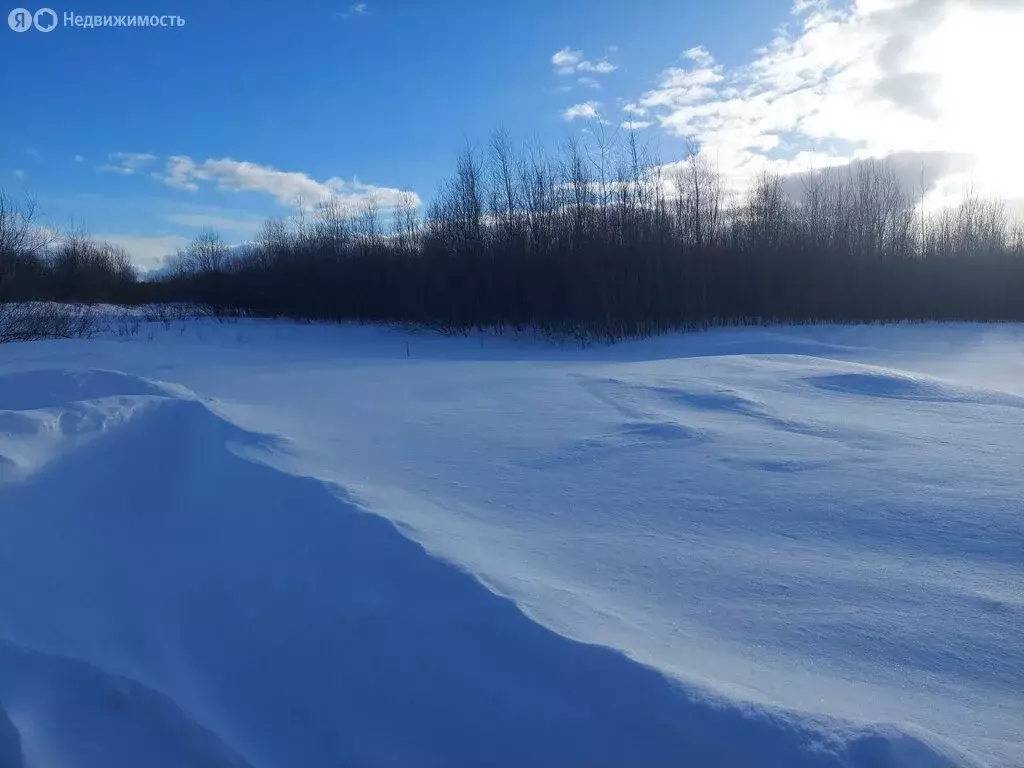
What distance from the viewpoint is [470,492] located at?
4.19m

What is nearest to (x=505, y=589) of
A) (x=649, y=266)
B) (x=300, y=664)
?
(x=300, y=664)

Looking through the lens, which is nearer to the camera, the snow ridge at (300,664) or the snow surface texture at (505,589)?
the snow ridge at (300,664)

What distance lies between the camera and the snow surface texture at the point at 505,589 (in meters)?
2.23

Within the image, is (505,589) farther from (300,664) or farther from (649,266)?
(649,266)

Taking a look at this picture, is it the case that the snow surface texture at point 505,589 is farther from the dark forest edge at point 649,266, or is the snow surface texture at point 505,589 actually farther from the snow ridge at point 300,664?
the dark forest edge at point 649,266

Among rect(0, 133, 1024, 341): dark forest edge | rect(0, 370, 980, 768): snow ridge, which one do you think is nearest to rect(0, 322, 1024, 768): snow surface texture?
rect(0, 370, 980, 768): snow ridge

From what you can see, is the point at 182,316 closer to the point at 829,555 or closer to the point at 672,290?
the point at 672,290

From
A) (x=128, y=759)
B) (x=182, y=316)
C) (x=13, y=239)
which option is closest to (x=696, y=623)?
(x=128, y=759)

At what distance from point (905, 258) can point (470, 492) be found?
26548mm

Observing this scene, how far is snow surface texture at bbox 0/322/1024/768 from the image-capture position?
7.33ft

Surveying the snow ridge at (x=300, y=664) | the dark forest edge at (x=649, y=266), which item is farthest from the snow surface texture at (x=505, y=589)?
the dark forest edge at (x=649, y=266)

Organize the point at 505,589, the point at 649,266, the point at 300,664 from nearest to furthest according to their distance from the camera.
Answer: the point at 300,664
the point at 505,589
the point at 649,266

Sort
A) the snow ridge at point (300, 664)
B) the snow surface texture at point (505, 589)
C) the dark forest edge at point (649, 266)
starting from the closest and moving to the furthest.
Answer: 1. the snow ridge at point (300, 664)
2. the snow surface texture at point (505, 589)
3. the dark forest edge at point (649, 266)

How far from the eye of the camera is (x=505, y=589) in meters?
2.78
